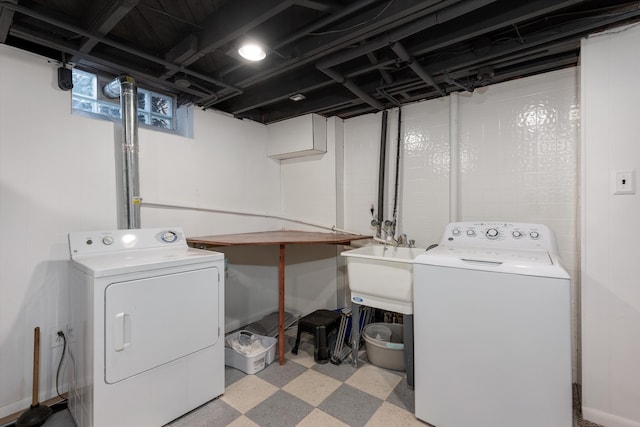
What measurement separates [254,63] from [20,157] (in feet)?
5.38

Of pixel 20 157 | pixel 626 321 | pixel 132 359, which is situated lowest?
pixel 132 359

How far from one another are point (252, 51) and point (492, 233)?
2.00 meters

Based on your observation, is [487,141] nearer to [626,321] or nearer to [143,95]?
[626,321]

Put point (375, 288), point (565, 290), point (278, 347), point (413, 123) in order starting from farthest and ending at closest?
point (413, 123)
point (278, 347)
point (375, 288)
point (565, 290)

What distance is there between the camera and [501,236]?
200 cm

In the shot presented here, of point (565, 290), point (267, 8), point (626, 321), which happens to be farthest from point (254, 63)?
point (626, 321)

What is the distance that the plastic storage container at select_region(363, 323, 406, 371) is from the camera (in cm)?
231

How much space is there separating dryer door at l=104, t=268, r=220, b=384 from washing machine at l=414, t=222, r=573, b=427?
1351 millimetres

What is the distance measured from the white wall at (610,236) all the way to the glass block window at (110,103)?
10.6 feet

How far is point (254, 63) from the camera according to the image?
2160mm

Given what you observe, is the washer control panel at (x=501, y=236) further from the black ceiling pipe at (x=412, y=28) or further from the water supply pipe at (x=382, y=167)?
the black ceiling pipe at (x=412, y=28)

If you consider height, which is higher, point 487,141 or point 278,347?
point 487,141

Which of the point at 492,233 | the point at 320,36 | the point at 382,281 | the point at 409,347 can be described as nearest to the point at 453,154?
the point at 492,233

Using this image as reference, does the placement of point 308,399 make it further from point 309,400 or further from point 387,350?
point 387,350
